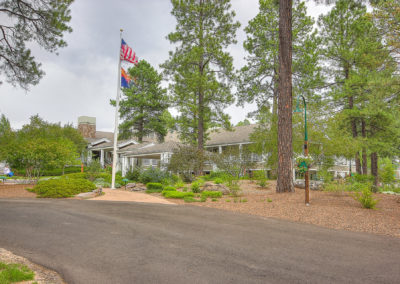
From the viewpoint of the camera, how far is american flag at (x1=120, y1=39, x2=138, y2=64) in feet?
47.4

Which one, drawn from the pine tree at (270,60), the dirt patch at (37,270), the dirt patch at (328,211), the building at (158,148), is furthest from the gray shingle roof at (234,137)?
the dirt patch at (37,270)

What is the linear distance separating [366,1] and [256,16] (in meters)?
11.8

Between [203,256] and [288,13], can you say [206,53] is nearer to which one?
[288,13]

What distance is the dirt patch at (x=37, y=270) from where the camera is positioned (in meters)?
3.24

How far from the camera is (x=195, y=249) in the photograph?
173 inches

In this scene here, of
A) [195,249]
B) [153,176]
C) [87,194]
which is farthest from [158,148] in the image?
[195,249]

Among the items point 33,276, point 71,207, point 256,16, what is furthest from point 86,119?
point 33,276

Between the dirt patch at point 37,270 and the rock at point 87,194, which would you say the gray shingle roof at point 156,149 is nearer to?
the rock at point 87,194

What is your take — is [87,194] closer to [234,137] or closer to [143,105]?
[234,137]

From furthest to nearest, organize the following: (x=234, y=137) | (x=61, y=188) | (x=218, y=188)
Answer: (x=234, y=137) → (x=218, y=188) → (x=61, y=188)

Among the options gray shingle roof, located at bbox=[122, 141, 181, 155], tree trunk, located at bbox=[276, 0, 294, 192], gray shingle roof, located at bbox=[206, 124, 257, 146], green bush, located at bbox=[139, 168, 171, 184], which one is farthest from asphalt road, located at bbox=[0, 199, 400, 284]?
gray shingle roof, located at bbox=[206, 124, 257, 146]

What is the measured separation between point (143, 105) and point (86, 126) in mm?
12281

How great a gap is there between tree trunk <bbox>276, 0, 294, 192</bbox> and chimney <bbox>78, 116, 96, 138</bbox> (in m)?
35.9

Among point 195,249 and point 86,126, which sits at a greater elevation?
point 86,126
